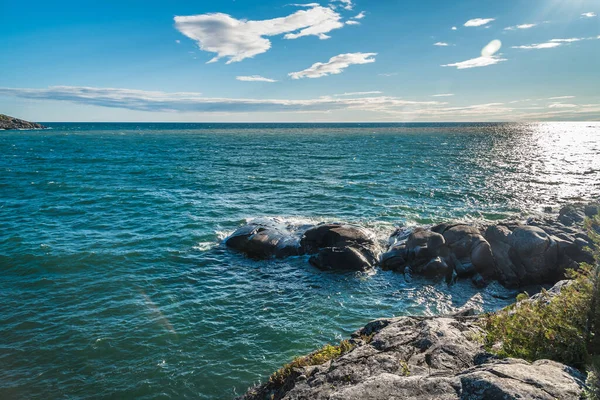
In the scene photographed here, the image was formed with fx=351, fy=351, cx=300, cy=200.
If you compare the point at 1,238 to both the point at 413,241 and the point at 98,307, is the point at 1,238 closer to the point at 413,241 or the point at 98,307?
the point at 98,307

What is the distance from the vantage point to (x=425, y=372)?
7691mm

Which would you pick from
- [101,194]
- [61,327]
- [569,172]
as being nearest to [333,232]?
[61,327]

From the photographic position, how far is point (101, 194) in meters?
43.0

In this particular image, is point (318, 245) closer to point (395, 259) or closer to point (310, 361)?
point (395, 259)

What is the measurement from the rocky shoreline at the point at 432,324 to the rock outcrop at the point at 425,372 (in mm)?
20

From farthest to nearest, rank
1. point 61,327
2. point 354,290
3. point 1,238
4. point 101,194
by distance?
point 101,194, point 1,238, point 354,290, point 61,327

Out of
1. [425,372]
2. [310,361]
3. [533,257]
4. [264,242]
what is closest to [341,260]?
[264,242]

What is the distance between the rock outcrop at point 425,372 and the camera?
5812 mm

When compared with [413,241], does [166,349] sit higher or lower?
lower

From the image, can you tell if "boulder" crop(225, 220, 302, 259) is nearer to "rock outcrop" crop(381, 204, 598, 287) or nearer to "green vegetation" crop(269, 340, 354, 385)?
"rock outcrop" crop(381, 204, 598, 287)

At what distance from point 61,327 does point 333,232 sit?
17.1 metres

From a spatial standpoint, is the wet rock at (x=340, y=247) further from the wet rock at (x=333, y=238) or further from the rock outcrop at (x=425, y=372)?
the rock outcrop at (x=425, y=372)

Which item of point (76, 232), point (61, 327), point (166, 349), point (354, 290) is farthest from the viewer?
point (76, 232)

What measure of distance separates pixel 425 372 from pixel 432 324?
2481 mm
